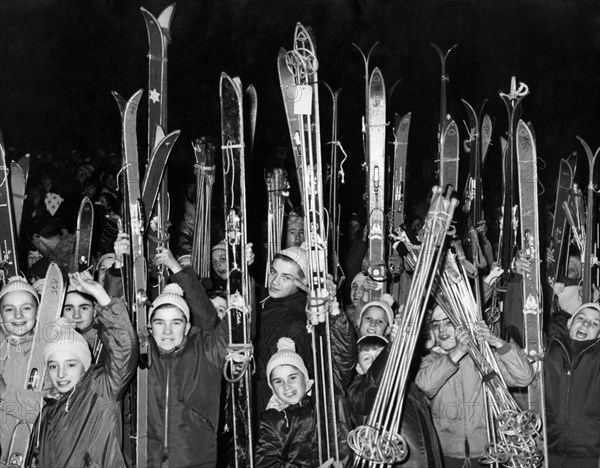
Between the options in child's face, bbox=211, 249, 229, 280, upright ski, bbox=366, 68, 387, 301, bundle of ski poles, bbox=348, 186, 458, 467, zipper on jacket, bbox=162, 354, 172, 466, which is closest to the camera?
bundle of ski poles, bbox=348, 186, 458, 467

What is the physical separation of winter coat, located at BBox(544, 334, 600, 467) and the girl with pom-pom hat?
167 cm

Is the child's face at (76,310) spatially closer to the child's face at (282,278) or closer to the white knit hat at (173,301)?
the white knit hat at (173,301)

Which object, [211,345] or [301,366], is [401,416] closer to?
[301,366]

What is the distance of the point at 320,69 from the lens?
11.2m

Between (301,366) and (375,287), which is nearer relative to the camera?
(301,366)

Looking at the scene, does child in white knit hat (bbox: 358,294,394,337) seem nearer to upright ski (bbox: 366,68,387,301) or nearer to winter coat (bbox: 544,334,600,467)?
upright ski (bbox: 366,68,387,301)

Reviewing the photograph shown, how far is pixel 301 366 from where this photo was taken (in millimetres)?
4891

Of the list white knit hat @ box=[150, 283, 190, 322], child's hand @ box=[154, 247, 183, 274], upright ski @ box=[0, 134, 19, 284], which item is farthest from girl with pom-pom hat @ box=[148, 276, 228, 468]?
upright ski @ box=[0, 134, 19, 284]

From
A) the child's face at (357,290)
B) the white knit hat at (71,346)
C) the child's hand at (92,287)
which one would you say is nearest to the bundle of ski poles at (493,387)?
the child's face at (357,290)

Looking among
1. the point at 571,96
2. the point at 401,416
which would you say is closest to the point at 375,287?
the point at 401,416

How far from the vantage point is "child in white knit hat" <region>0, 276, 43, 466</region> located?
512cm

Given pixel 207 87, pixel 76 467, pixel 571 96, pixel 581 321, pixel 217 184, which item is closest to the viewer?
pixel 76 467

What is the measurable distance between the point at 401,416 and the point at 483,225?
2.15m

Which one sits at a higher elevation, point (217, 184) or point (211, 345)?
point (217, 184)
